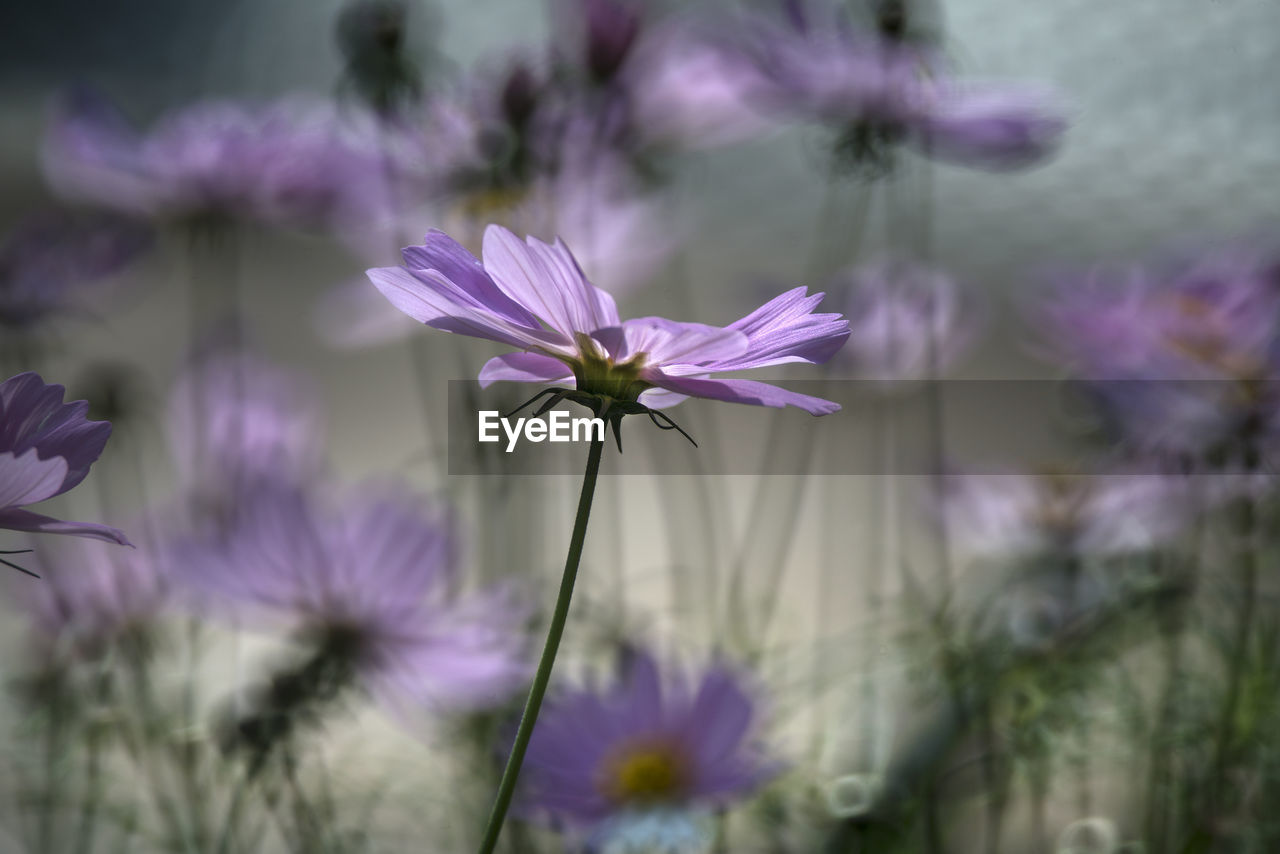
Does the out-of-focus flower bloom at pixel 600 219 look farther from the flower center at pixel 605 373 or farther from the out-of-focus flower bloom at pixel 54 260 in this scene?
the flower center at pixel 605 373

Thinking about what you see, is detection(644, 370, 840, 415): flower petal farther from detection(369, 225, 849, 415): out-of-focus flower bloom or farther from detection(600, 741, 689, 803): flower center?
detection(600, 741, 689, 803): flower center

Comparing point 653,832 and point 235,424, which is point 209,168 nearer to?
point 235,424

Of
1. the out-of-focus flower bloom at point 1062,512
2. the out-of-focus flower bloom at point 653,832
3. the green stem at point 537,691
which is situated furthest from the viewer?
the out-of-focus flower bloom at point 1062,512

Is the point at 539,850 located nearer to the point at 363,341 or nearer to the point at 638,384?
the point at 363,341

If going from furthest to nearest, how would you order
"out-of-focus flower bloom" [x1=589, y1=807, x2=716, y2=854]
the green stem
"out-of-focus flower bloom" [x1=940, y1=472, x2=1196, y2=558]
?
"out-of-focus flower bloom" [x1=940, y1=472, x2=1196, y2=558], "out-of-focus flower bloom" [x1=589, y1=807, x2=716, y2=854], the green stem

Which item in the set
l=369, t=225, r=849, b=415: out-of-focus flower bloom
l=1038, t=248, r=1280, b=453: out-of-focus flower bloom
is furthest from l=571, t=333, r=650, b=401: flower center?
l=1038, t=248, r=1280, b=453: out-of-focus flower bloom

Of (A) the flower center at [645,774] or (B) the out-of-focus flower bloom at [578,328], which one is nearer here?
(B) the out-of-focus flower bloom at [578,328]

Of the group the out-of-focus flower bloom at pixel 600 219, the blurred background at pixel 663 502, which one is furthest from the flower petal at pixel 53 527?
the out-of-focus flower bloom at pixel 600 219
